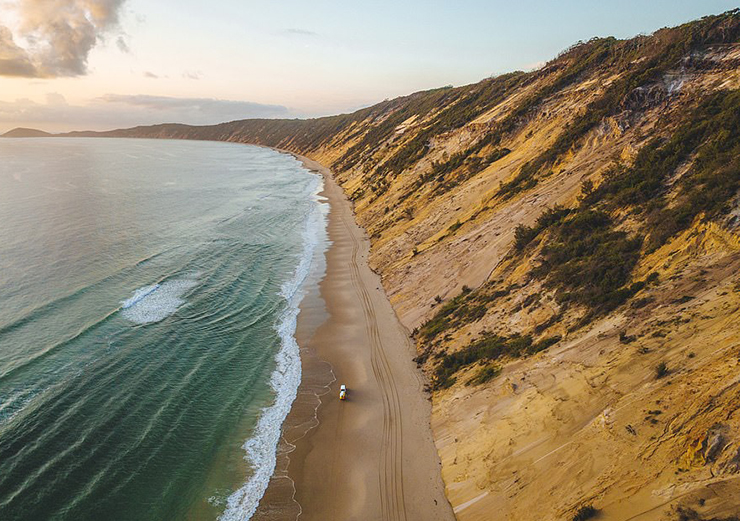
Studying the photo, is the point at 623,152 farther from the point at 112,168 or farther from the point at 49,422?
the point at 112,168

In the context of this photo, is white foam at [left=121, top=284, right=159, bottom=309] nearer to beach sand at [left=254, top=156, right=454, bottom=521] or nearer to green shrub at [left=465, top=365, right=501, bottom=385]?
beach sand at [left=254, top=156, right=454, bottom=521]

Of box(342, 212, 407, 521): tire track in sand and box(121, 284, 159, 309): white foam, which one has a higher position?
box(121, 284, 159, 309): white foam

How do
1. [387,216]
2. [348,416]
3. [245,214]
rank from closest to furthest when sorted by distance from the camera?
[348,416]
[387,216]
[245,214]

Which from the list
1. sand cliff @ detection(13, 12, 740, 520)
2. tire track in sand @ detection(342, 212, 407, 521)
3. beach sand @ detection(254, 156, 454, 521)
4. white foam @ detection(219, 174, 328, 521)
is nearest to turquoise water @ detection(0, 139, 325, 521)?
white foam @ detection(219, 174, 328, 521)

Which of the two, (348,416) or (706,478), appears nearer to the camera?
(706,478)

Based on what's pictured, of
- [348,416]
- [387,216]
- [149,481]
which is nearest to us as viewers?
[149,481]

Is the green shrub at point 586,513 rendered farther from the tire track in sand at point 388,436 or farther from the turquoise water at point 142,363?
the turquoise water at point 142,363

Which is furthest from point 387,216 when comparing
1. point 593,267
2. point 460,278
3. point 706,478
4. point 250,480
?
point 706,478

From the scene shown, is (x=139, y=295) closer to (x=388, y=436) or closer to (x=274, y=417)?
(x=274, y=417)
